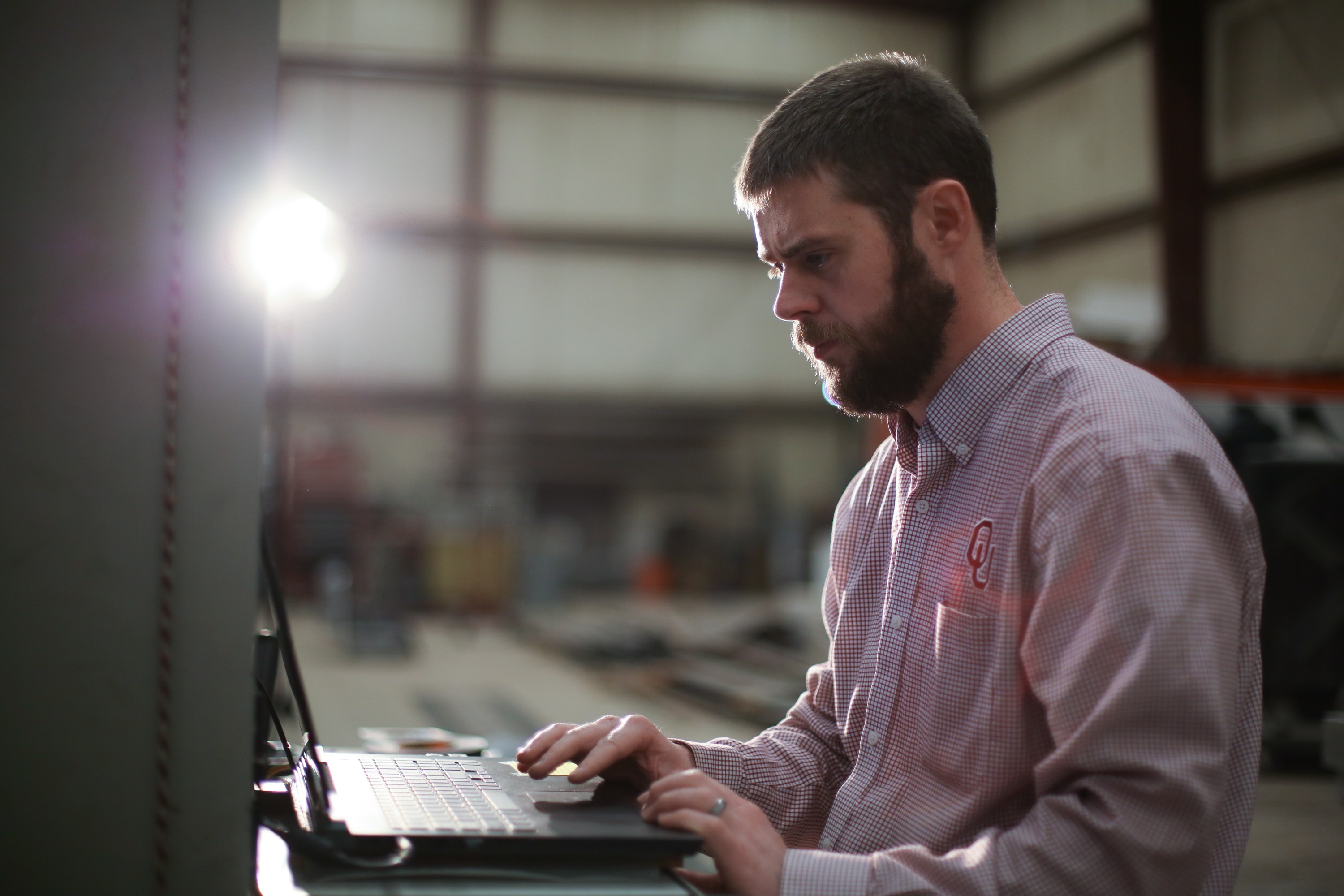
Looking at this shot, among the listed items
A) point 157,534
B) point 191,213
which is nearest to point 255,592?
point 157,534

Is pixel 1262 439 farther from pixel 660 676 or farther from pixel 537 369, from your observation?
pixel 537 369

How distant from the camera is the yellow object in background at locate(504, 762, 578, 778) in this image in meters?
1.10

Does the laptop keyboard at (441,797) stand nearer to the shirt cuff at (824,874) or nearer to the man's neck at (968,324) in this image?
the shirt cuff at (824,874)

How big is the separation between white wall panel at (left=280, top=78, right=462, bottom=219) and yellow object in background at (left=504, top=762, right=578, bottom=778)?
9.23 metres

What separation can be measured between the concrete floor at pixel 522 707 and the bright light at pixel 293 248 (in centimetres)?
147

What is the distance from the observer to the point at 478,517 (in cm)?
975

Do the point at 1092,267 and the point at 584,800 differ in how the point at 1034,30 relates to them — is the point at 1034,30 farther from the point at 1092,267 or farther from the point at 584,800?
the point at 584,800

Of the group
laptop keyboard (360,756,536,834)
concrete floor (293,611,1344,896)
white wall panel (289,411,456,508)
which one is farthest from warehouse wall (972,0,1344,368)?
laptop keyboard (360,756,536,834)

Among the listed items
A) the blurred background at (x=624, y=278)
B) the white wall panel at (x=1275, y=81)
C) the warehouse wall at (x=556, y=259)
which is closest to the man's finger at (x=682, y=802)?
the blurred background at (x=624, y=278)

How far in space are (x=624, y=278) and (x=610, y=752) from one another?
967cm

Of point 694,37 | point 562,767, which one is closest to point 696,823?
point 562,767

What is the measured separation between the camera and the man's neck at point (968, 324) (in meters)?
1.10

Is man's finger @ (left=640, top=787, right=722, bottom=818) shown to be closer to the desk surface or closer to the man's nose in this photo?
the desk surface

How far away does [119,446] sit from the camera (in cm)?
69
